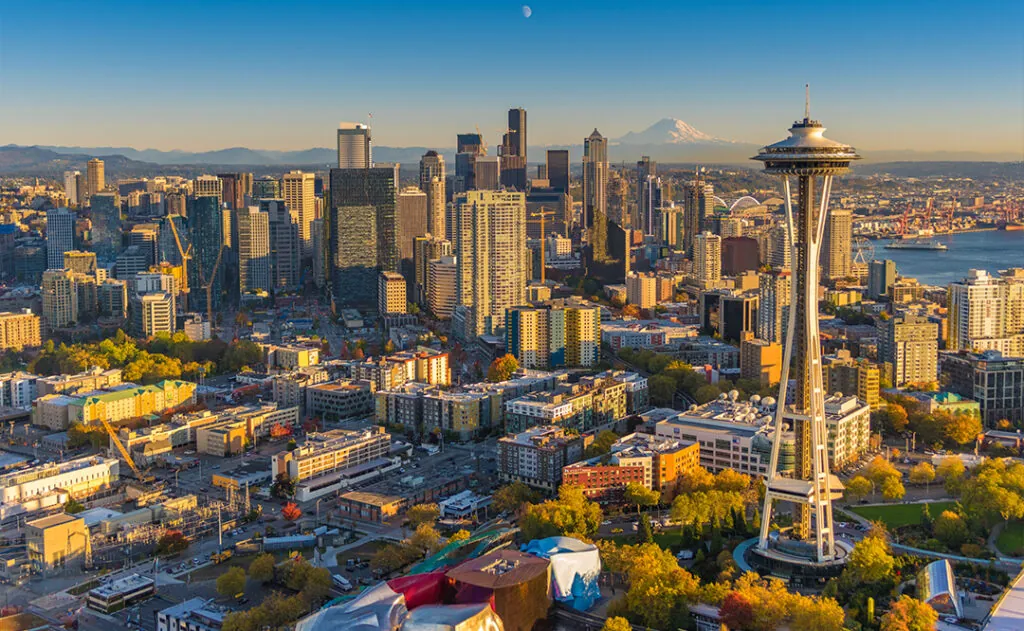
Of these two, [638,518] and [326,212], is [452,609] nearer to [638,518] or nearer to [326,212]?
[638,518]

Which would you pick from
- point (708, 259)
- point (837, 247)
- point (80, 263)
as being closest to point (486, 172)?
point (837, 247)

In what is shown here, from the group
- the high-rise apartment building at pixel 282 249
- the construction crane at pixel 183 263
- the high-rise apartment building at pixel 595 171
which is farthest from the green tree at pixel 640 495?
the high-rise apartment building at pixel 595 171

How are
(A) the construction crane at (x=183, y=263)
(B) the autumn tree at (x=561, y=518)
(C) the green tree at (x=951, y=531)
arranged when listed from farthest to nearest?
1. (A) the construction crane at (x=183, y=263)
2. (B) the autumn tree at (x=561, y=518)
3. (C) the green tree at (x=951, y=531)

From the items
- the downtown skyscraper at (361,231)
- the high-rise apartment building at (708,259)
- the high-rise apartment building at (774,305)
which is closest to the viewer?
the high-rise apartment building at (774,305)

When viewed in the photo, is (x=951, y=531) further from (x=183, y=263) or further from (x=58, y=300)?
(x=183, y=263)

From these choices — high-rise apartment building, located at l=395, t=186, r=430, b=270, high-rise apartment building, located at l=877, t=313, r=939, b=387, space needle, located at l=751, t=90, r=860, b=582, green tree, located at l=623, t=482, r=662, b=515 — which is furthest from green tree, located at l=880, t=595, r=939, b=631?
high-rise apartment building, located at l=395, t=186, r=430, b=270

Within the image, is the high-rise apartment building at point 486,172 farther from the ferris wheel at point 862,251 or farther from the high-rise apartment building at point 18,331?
the high-rise apartment building at point 18,331

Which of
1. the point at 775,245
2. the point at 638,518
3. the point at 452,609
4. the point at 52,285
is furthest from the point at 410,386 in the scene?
the point at 775,245
